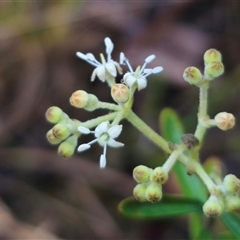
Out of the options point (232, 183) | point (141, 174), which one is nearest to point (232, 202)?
point (232, 183)

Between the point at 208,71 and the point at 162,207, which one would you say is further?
the point at 162,207

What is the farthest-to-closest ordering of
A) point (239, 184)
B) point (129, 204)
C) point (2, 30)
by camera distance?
point (2, 30)
point (129, 204)
point (239, 184)

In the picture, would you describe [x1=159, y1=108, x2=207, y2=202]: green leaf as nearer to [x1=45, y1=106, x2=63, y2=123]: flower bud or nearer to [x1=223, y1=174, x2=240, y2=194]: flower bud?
[x1=223, y1=174, x2=240, y2=194]: flower bud

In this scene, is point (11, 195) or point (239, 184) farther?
point (11, 195)

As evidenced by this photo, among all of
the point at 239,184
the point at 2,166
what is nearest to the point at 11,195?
the point at 2,166

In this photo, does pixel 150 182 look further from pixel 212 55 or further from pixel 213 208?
pixel 212 55

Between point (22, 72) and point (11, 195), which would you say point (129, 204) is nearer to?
point (11, 195)

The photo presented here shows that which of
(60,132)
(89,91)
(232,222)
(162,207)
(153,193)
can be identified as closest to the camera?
(153,193)
